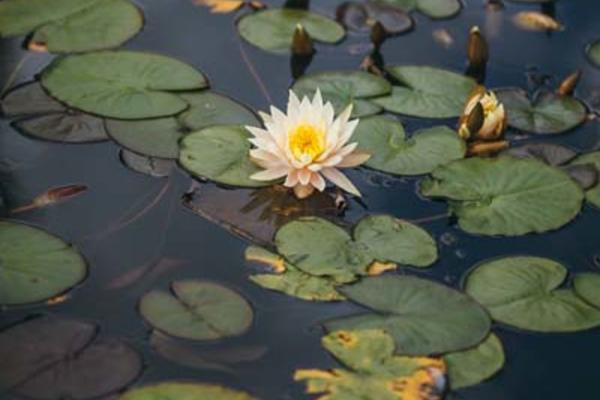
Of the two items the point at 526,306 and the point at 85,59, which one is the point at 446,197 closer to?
the point at 526,306

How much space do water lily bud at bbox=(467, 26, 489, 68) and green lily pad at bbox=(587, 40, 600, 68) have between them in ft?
1.10

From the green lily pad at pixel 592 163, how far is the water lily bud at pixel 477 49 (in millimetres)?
487

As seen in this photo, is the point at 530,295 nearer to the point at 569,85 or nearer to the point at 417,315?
the point at 417,315

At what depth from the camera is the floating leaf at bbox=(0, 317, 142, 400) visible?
2031 millimetres

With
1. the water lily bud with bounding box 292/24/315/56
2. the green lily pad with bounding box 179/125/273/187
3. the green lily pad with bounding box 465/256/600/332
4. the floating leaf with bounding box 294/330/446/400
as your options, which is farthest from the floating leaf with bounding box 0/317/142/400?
the water lily bud with bounding box 292/24/315/56

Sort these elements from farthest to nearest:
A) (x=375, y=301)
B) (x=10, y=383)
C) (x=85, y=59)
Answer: (x=85, y=59) → (x=375, y=301) → (x=10, y=383)

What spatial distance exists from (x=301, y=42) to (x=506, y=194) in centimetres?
82

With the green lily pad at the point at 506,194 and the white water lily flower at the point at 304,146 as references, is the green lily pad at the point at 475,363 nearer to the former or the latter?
the green lily pad at the point at 506,194

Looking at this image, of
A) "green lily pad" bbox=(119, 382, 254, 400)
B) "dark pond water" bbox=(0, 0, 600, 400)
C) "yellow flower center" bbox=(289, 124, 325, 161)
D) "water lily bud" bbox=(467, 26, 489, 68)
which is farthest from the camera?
"water lily bud" bbox=(467, 26, 489, 68)

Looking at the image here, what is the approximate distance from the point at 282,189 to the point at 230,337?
0.52 meters

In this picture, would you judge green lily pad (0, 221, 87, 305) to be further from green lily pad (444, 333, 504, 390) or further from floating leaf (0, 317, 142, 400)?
green lily pad (444, 333, 504, 390)

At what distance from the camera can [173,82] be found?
9.35ft

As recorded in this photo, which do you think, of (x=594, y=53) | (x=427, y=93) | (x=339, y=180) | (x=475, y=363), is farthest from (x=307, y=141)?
(x=594, y=53)

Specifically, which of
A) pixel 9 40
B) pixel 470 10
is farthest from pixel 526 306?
pixel 9 40
